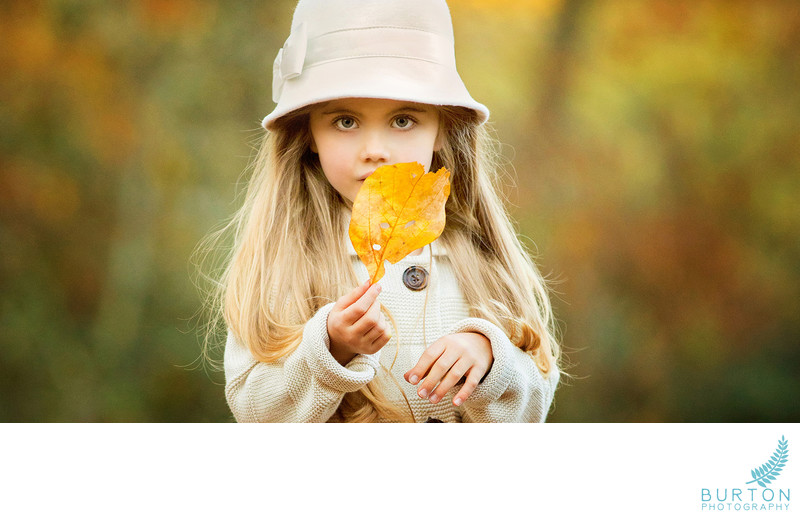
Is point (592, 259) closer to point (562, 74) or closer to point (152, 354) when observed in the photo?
point (562, 74)

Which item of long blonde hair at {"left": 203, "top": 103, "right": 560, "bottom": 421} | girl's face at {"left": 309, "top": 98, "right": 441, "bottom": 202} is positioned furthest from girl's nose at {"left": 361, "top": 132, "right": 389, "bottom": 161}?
long blonde hair at {"left": 203, "top": 103, "right": 560, "bottom": 421}

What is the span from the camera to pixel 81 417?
4.64 ft

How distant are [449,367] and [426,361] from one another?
0.03 meters

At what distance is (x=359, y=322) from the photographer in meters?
0.99

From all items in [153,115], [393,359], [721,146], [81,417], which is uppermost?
[153,115]

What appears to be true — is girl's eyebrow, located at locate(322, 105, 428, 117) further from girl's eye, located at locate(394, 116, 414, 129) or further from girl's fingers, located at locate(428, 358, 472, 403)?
girl's fingers, located at locate(428, 358, 472, 403)
